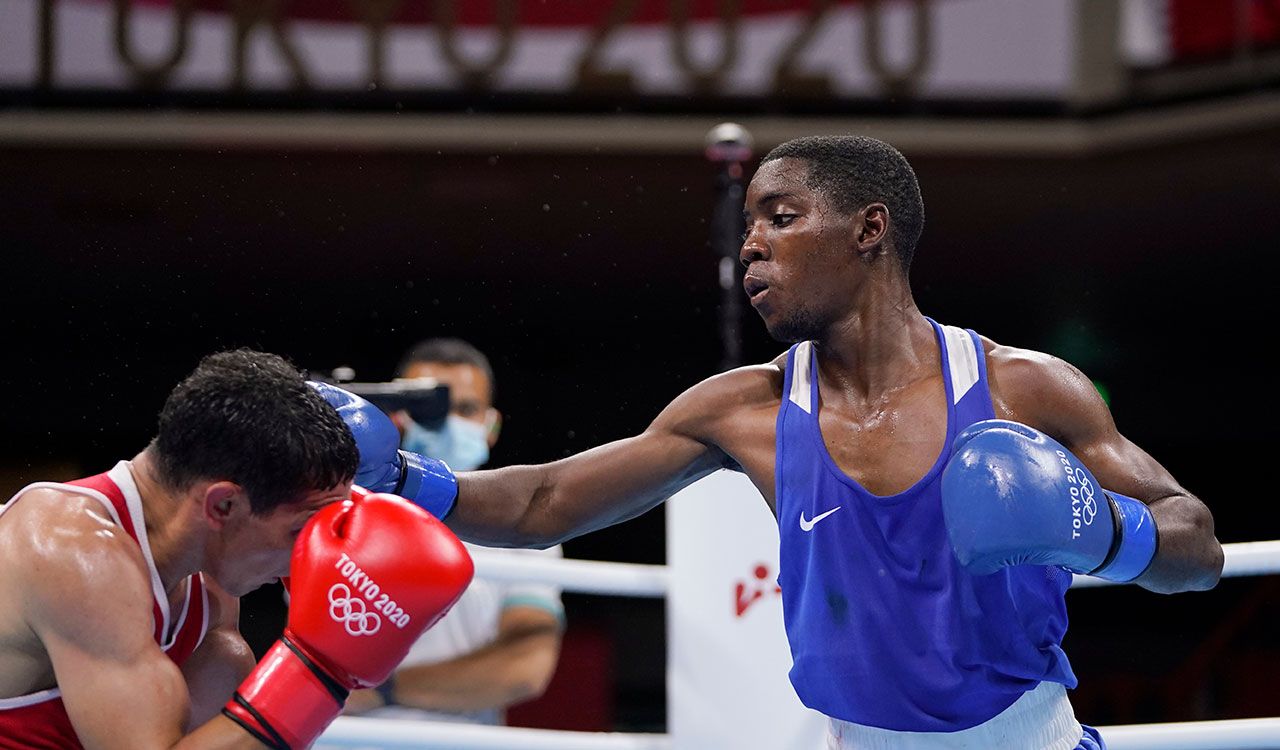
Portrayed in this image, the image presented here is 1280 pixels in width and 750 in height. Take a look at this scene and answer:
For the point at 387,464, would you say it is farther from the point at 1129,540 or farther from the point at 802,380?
the point at 1129,540

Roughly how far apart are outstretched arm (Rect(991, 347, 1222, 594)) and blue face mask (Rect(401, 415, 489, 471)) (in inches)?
56.6

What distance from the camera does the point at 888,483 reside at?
6.79ft

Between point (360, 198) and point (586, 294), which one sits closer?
point (360, 198)

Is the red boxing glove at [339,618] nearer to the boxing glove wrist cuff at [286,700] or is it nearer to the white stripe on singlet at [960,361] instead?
the boxing glove wrist cuff at [286,700]

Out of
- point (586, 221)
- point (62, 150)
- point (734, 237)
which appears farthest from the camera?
point (586, 221)

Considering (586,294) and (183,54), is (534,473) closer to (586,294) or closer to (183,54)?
(183,54)

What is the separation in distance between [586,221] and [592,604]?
2.46 meters

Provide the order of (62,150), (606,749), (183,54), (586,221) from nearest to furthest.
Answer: (606,749), (183,54), (62,150), (586,221)

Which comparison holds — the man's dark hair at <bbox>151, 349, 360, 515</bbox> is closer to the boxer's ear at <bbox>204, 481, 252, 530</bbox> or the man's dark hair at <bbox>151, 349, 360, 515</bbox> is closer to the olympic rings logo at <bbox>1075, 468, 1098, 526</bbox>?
the boxer's ear at <bbox>204, 481, 252, 530</bbox>

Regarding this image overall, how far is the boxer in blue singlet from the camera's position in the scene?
188cm

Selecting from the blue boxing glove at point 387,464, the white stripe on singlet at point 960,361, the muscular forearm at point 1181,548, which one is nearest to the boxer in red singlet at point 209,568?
the blue boxing glove at point 387,464

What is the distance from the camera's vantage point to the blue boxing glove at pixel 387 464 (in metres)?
2.17

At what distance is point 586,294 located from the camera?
9.03 metres

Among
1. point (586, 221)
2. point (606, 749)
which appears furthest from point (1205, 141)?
point (606, 749)
